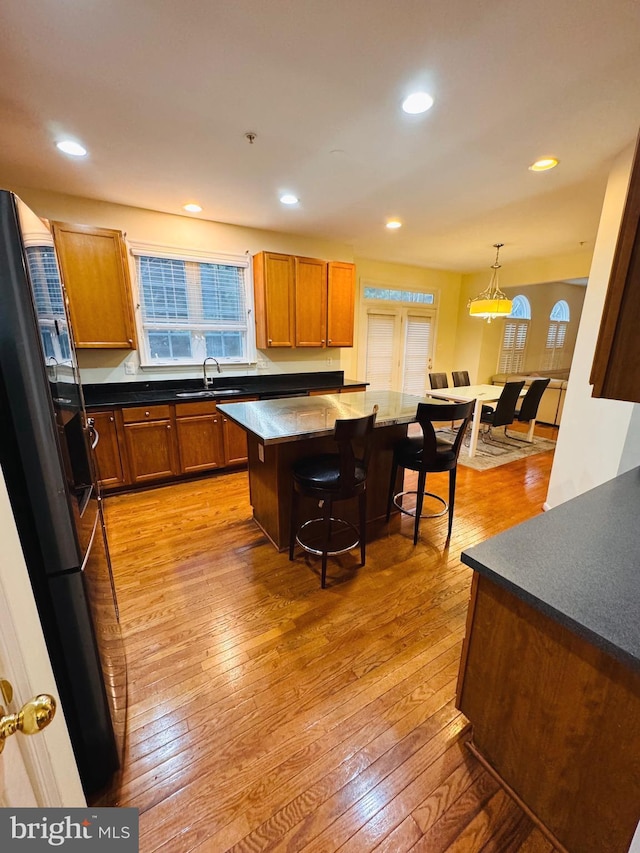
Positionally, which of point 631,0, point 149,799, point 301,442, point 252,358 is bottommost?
point 149,799

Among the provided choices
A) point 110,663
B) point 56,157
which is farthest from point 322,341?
point 110,663

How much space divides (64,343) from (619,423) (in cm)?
313

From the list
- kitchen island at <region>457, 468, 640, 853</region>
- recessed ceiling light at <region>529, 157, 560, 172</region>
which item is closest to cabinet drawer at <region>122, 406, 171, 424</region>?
kitchen island at <region>457, 468, 640, 853</region>

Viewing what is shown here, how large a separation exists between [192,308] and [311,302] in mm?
1386

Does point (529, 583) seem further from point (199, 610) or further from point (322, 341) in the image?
point (322, 341)

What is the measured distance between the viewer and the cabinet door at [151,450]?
3.24 metres

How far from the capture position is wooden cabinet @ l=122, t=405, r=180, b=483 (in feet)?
10.6

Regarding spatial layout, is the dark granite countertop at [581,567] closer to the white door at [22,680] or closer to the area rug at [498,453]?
the white door at [22,680]

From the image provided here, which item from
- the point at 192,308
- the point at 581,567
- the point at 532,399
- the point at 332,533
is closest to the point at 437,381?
the point at 532,399

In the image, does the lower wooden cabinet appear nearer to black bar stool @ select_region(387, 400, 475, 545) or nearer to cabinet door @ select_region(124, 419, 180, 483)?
A: cabinet door @ select_region(124, 419, 180, 483)

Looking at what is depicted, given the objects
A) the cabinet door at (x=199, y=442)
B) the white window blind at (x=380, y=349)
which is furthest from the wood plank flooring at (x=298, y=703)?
the white window blind at (x=380, y=349)

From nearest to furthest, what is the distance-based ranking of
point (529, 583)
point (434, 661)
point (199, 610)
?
point (529, 583) → point (434, 661) → point (199, 610)

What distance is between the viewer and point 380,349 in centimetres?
604

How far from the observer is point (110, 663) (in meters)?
1.25
